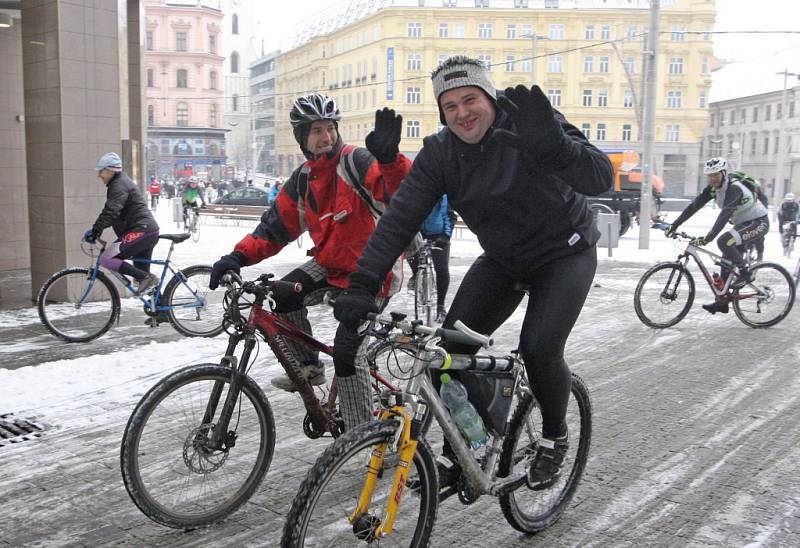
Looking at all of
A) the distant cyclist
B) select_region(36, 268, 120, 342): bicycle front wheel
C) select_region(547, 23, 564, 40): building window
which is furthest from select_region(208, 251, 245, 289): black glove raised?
select_region(547, 23, 564, 40): building window

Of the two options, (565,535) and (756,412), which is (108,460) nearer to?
(565,535)

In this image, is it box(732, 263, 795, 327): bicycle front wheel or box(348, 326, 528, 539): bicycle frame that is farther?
box(732, 263, 795, 327): bicycle front wheel

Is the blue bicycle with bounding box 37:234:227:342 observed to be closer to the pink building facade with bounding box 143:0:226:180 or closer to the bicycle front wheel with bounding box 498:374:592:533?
the bicycle front wheel with bounding box 498:374:592:533

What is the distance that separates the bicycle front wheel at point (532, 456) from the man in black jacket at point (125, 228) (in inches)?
225

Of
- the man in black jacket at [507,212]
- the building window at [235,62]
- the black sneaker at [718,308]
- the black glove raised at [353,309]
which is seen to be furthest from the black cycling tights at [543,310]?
the building window at [235,62]

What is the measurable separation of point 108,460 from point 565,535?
2.63 m

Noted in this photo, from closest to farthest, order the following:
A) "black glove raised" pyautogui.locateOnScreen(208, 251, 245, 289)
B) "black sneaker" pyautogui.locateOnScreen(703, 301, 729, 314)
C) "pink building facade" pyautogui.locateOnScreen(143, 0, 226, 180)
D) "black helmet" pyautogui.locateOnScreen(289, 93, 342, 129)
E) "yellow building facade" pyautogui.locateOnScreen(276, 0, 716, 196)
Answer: "black glove raised" pyautogui.locateOnScreen(208, 251, 245, 289), "black helmet" pyautogui.locateOnScreen(289, 93, 342, 129), "black sneaker" pyautogui.locateOnScreen(703, 301, 729, 314), "yellow building facade" pyautogui.locateOnScreen(276, 0, 716, 196), "pink building facade" pyautogui.locateOnScreen(143, 0, 226, 180)

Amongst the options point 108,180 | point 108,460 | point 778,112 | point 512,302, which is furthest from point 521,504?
point 778,112

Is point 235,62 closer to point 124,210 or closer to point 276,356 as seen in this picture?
point 124,210

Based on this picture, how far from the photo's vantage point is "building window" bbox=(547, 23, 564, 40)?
173 ft

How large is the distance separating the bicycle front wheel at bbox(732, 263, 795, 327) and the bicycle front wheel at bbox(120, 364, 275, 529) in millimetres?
6954

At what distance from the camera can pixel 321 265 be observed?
423 cm

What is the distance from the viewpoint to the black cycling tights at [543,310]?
3242 mm

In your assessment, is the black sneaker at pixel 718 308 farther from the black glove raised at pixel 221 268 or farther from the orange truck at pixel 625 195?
the orange truck at pixel 625 195
